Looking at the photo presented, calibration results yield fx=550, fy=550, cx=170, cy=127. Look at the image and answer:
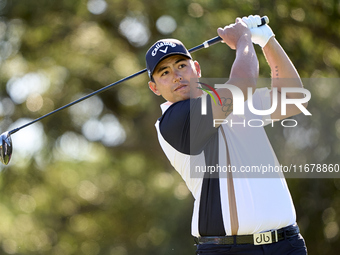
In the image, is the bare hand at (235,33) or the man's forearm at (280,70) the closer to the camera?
the bare hand at (235,33)

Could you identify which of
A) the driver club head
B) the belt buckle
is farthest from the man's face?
the driver club head

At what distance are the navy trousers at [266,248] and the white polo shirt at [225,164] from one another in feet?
0.19

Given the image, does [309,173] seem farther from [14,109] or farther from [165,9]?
[14,109]

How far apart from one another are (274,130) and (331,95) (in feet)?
2.84

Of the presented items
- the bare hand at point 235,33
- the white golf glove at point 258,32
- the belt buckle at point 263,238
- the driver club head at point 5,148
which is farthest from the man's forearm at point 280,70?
the driver club head at point 5,148

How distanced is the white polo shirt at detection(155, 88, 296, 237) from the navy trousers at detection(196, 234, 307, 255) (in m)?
0.06

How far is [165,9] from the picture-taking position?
768 centimetres

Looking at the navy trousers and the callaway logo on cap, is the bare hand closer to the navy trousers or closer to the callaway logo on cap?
the callaway logo on cap

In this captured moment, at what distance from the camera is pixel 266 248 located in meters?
2.24

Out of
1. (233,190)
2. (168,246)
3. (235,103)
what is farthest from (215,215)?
(168,246)

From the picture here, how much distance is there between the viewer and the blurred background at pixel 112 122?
7.12m

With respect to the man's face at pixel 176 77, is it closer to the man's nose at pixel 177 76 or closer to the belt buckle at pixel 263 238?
the man's nose at pixel 177 76

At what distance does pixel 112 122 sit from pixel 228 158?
5.59m

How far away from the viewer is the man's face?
8.08 feet
